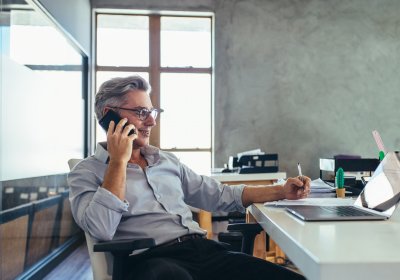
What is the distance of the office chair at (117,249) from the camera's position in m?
1.04

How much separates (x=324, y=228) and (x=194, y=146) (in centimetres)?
397

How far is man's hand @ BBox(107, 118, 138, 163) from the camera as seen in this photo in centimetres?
129

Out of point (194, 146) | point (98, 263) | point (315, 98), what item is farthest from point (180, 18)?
point (98, 263)

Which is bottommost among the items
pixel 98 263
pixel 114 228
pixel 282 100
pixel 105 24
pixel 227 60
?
pixel 98 263

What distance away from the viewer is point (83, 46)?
4219 mm

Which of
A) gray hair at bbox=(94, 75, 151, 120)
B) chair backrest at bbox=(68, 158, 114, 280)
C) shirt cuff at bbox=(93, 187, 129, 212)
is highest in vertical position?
gray hair at bbox=(94, 75, 151, 120)

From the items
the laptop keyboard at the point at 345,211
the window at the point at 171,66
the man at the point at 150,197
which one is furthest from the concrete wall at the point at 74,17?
the laptop keyboard at the point at 345,211

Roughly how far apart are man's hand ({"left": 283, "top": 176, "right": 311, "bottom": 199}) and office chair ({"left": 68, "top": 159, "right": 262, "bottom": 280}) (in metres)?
0.19

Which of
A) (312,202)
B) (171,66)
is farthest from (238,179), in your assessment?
(171,66)

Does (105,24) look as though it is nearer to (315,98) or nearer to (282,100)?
(282,100)

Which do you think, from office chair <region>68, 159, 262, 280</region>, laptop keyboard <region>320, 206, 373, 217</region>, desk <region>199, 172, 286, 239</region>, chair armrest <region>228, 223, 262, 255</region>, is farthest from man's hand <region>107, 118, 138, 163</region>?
desk <region>199, 172, 286, 239</region>

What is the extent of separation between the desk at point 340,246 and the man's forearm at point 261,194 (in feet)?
1.13

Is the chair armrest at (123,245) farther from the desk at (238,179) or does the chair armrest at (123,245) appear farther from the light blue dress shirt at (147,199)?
the desk at (238,179)

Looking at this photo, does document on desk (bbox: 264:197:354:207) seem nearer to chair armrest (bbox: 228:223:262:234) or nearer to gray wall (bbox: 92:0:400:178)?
chair armrest (bbox: 228:223:262:234)
